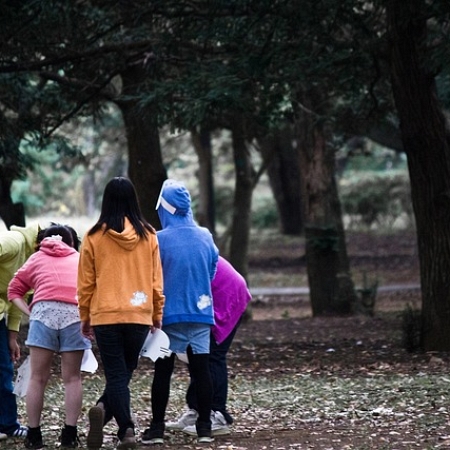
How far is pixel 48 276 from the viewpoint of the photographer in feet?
25.7

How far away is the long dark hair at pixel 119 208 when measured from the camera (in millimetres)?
7484

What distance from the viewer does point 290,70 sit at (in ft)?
44.1

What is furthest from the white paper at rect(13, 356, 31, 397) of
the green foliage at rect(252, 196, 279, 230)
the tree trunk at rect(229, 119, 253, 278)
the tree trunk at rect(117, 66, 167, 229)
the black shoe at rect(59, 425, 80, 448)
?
the green foliage at rect(252, 196, 279, 230)

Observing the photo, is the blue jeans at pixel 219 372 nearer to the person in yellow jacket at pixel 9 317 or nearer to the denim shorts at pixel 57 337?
the denim shorts at pixel 57 337

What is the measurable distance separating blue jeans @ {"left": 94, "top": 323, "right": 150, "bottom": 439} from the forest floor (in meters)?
0.63

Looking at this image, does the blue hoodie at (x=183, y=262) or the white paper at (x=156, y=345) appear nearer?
the white paper at (x=156, y=345)

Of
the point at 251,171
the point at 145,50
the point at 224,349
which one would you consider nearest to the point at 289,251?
the point at 251,171

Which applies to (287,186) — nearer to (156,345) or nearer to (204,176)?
Answer: (204,176)

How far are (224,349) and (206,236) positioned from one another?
3.27 feet

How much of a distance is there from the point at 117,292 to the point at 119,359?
0.47 m

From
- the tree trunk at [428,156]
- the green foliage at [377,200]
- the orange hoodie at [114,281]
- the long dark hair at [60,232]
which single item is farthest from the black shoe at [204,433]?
the green foliage at [377,200]

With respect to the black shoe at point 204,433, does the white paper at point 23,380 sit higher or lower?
higher

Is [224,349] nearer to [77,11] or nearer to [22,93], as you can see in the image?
[77,11]

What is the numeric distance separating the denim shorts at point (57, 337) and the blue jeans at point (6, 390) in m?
0.62
